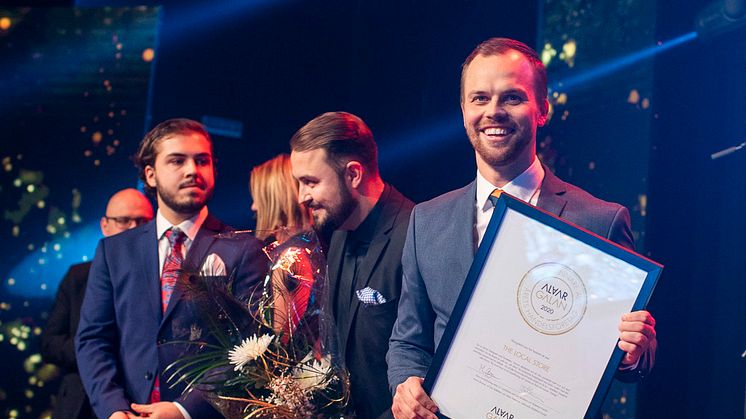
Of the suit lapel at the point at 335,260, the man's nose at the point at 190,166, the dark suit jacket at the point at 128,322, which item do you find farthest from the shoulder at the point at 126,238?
the suit lapel at the point at 335,260

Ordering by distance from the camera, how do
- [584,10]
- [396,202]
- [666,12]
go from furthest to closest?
[584,10] → [666,12] → [396,202]

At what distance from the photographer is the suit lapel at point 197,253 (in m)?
2.35

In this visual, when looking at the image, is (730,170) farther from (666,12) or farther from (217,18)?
(217,18)

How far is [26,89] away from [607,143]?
13.0ft

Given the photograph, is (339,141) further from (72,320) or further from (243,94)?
(243,94)

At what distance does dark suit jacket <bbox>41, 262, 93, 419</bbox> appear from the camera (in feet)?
13.3

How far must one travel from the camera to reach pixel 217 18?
217 inches

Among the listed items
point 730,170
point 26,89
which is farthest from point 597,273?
point 26,89

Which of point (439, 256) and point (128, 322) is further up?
point (439, 256)

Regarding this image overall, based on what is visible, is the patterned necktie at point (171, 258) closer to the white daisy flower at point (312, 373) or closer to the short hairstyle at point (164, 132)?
the short hairstyle at point (164, 132)

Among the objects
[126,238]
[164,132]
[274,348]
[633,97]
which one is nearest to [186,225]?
[126,238]

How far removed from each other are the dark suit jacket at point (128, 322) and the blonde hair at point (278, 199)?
0.80 m

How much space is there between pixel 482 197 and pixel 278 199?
6.37ft

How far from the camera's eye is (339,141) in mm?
3250
